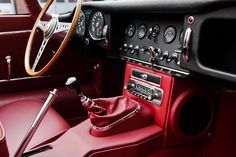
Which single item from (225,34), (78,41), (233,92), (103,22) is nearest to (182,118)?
(233,92)

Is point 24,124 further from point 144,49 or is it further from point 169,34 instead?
point 169,34

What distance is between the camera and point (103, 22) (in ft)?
5.04

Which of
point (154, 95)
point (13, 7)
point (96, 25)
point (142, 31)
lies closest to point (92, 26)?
point (96, 25)

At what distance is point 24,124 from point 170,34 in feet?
2.76

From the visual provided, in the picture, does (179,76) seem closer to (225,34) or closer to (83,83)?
(225,34)

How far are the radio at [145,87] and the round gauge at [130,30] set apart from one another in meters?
0.19

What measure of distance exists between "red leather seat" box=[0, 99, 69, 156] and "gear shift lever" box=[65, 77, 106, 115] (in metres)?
0.35

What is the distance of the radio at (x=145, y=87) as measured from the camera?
1.24m

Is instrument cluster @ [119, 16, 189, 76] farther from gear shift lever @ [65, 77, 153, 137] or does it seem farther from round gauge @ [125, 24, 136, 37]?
gear shift lever @ [65, 77, 153, 137]

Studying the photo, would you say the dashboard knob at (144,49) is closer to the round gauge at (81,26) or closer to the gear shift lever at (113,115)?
the gear shift lever at (113,115)

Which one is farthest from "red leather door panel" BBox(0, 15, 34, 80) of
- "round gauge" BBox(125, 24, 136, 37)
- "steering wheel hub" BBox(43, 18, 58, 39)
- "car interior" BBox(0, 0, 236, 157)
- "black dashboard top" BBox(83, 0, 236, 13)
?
"round gauge" BBox(125, 24, 136, 37)

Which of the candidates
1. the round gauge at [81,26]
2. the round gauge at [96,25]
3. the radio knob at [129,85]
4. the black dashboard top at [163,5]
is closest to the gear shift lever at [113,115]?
the radio knob at [129,85]

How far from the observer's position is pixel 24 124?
1441 mm

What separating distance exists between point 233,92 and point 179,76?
1.04ft
